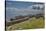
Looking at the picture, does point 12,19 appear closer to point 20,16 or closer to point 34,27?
point 20,16

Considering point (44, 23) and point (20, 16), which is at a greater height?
point (20, 16)

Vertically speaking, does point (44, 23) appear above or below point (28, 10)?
below

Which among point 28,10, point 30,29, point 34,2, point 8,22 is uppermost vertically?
point 34,2
